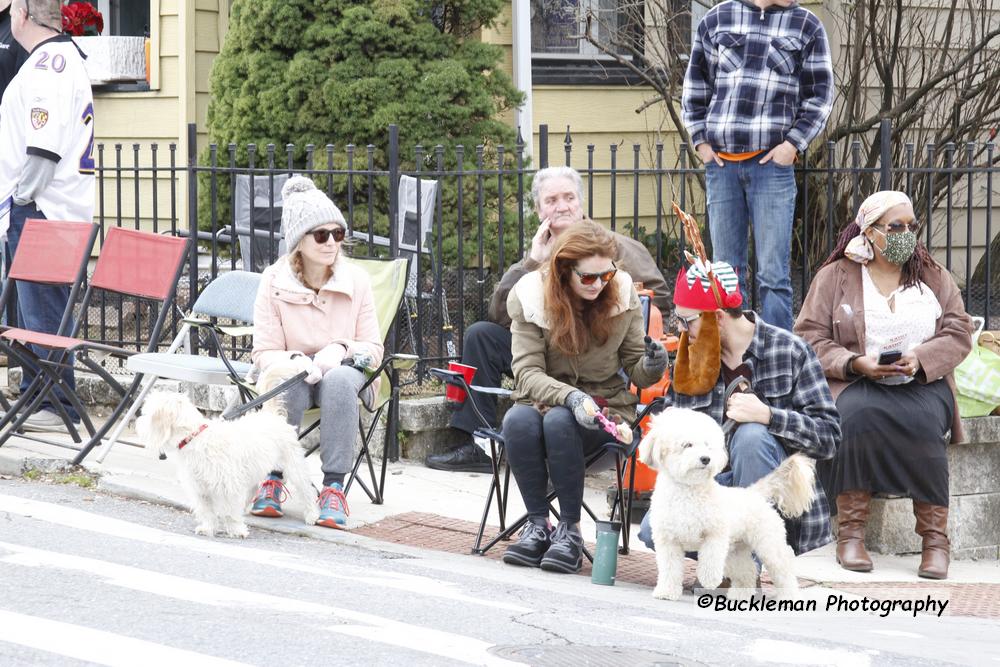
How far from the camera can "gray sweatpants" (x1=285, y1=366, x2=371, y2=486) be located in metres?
6.79

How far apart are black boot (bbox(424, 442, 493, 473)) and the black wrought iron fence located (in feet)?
1.77

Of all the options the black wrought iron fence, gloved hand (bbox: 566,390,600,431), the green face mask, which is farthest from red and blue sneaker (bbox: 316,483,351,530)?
the green face mask

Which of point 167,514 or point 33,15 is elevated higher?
point 33,15

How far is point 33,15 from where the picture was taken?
843 centimetres

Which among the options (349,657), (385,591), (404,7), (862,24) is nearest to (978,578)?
(385,591)

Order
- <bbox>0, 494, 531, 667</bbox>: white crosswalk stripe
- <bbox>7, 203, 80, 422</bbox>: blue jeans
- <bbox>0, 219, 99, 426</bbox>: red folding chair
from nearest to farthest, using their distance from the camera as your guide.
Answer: <bbox>0, 494, 531, 667</bbox>: white crosswalk stripe → <bbox>0, 219, 99, 426</bbox>: red folding chair → <bbox>7, 203, 80, 422</bbox>: blue jeans

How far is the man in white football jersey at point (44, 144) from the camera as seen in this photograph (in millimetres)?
8258

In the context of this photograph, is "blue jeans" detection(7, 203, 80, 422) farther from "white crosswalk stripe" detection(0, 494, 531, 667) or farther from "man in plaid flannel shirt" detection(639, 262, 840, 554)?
"man in plaid flannel shirt" detection(639, 262, 840, 554)

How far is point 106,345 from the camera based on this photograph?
779 cm

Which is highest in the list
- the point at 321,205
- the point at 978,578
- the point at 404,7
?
the point at 404,7

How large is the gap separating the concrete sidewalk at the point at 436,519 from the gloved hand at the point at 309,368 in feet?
2.14

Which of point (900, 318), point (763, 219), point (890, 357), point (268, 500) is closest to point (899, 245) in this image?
point (900, 318)

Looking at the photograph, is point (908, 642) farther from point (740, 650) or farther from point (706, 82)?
point (706, 82)

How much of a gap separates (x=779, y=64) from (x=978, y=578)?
2.77 metres
